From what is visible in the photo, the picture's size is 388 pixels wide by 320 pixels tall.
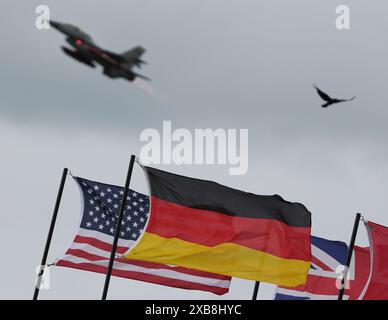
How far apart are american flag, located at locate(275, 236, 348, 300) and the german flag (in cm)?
421

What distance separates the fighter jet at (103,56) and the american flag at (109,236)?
16438 mm

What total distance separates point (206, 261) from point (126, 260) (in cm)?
326

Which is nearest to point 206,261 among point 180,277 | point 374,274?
point 180,277

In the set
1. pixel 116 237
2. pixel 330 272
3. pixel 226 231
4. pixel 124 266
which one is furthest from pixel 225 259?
pixel 330 272

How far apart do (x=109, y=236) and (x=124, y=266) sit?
1415 millimetres

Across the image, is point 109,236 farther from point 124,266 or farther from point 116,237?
point 116,237

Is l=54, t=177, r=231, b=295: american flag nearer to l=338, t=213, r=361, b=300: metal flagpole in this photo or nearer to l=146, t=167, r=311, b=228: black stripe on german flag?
l=146, t=167, r=311, b=228: black stripe on german flag

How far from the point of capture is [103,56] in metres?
36.1

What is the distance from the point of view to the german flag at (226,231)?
51.7m

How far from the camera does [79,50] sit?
36.2 m

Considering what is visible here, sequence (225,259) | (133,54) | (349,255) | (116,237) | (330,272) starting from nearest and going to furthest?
(133,54) < (116,237) < (225,259) < (349,255) < (330,272)

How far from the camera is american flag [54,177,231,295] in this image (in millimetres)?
52281

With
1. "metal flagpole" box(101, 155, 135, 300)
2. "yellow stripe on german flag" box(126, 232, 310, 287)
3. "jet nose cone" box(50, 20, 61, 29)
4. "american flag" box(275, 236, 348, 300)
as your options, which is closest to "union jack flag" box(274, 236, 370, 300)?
"american flag" box(275, 236, 348, 300)
